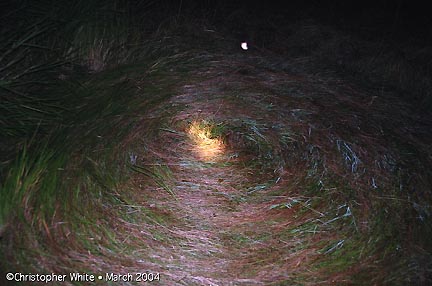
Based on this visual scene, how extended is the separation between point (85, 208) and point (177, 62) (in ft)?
3.78

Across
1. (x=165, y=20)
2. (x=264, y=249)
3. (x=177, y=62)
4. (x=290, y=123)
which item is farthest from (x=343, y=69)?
(x=264, y=249)

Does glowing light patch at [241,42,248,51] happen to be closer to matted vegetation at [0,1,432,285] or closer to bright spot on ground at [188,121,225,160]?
matted vegetation at [0,1,432,285]

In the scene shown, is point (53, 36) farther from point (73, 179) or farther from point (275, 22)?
point (275, 22)

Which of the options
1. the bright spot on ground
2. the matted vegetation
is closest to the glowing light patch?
the matted vegetation

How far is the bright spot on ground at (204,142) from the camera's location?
62.1 inches

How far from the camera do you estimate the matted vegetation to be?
3.60ft

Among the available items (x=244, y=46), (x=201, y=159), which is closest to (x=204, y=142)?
(x=201, y=159)

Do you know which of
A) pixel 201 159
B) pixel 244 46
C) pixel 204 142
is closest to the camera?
pixel 201 159

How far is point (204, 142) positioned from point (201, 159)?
0.14 meters

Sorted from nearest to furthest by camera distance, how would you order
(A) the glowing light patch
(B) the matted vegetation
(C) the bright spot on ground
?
(B) the matted vegetation → (C) the bright spot on ground → (A) the glowing light patch

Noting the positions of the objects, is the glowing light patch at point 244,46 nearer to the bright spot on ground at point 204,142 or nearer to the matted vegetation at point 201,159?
the matted vegetation at point 201,159

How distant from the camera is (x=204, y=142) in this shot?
5.44ft

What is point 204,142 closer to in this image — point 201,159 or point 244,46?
point 201,159

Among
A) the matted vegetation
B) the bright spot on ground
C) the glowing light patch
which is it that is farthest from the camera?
the glowing light patch
